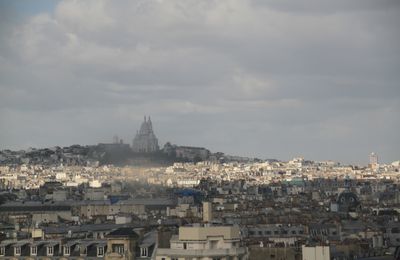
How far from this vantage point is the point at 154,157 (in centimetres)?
17475

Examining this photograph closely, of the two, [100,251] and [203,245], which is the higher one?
[203,245]

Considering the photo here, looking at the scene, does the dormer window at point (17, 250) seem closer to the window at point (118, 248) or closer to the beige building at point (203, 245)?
the window at point (118, 248)

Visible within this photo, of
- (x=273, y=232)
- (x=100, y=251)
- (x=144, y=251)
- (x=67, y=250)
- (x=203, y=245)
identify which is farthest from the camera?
(x=273, y=232)

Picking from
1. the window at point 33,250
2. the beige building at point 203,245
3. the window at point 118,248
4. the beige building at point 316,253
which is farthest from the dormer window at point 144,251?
the beige building at point 316,253

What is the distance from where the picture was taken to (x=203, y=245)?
34.1 metres

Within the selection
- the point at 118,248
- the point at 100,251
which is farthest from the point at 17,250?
the point at 118,248

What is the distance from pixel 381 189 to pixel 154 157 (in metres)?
43.1

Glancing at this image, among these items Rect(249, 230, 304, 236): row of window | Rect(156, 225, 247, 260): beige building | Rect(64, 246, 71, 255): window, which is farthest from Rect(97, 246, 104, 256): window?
Rect(249, 230, 304, 236): row of window

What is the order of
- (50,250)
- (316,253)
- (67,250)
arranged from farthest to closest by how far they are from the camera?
(316,253) < (50,250) < (67,250)

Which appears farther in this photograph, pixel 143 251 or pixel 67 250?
pixel 67 250

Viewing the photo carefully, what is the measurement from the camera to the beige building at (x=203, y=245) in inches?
1329

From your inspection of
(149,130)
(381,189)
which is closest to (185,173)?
(149,130)

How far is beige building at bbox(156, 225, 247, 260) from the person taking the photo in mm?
33750

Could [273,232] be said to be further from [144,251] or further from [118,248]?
[118,248]
